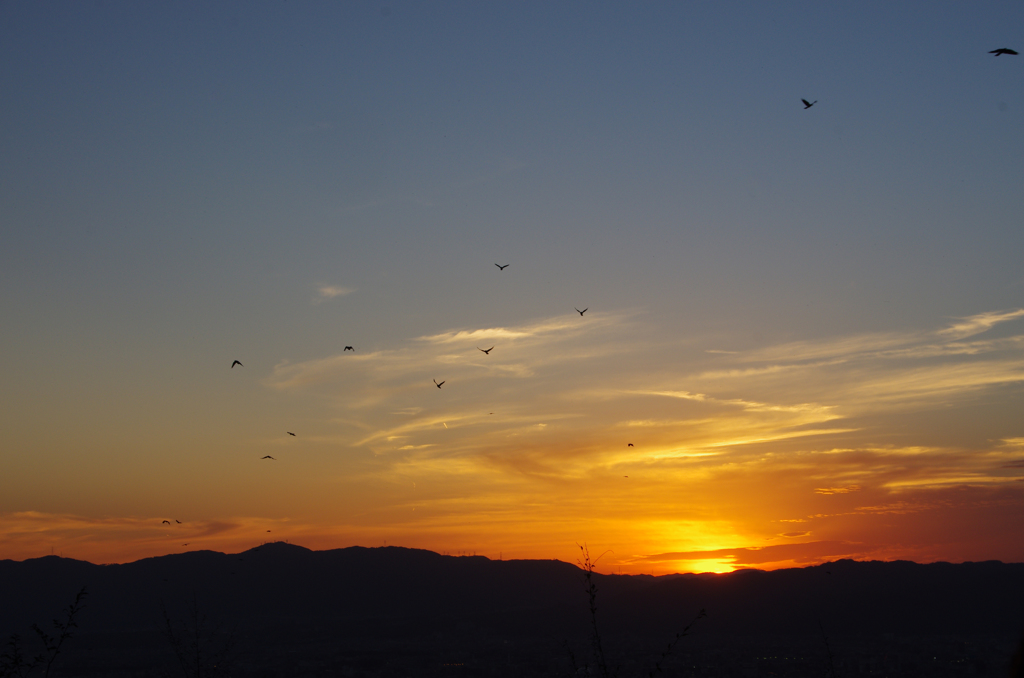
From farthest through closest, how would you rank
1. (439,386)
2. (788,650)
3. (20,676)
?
(788,650) < (439,386) < (20,676)

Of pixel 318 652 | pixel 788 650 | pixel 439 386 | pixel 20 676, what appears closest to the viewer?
pixel 20 676

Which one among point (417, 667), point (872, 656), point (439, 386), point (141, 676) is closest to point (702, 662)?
→ point (872, 656)

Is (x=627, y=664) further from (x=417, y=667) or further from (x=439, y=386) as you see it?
(x=439, y=386)

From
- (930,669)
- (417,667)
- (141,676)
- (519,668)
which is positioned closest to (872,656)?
(930,669)

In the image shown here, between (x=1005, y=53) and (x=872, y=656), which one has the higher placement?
(x=1005, y=53)

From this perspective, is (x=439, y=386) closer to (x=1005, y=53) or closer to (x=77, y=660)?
(x=1005, y=53)

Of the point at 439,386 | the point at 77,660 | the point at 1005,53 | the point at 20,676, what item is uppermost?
the point at 1005,53

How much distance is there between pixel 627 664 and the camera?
156m

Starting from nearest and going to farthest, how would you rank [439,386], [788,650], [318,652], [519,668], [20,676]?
1. [20,676]
2. [439,386]
3. [519,668]
4. [788,650]
5. [318,652]

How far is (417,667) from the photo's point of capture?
172 meters

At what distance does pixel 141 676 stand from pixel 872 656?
157135mm

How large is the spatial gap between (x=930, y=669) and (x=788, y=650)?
3673cm

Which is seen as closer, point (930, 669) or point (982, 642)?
point (930, 669)

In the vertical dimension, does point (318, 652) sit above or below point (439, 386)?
below
